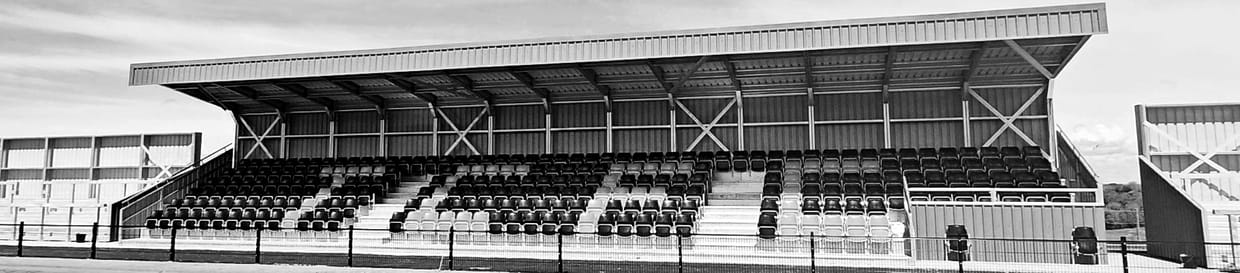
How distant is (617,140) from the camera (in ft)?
86.6

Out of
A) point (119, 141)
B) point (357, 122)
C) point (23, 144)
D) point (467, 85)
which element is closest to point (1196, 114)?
point (467, 85)

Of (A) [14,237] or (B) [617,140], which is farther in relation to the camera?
(B) [617,140]

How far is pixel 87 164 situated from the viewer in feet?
94.8

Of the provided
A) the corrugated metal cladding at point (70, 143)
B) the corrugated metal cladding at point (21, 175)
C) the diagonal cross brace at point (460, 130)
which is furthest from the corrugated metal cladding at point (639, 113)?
the corrugated metal cladding at point (21, 175)

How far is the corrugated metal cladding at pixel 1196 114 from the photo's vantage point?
19.8 meters

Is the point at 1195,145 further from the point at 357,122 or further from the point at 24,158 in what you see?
the point at 24,158

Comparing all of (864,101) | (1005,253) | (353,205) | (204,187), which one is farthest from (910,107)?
(204,187)

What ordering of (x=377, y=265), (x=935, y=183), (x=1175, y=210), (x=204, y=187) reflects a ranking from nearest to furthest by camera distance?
1. (x=377, y=265)
2. (x=1175, y=210)
3. (x=935, y=183)
4. (x=204, y=187)

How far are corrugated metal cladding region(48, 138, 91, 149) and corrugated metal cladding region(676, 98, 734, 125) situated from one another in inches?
841

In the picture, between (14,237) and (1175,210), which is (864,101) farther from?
(14,237)

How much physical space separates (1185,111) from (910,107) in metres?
6.79

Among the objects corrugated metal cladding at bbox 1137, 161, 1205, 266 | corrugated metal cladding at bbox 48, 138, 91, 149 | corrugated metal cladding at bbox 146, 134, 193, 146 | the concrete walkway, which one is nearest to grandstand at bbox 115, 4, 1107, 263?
corrugated metal cladding at bbox 146, 134, 193, 146

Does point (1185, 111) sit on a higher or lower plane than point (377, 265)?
higher

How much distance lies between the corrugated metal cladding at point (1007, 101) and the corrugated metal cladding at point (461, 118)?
50.8ft
